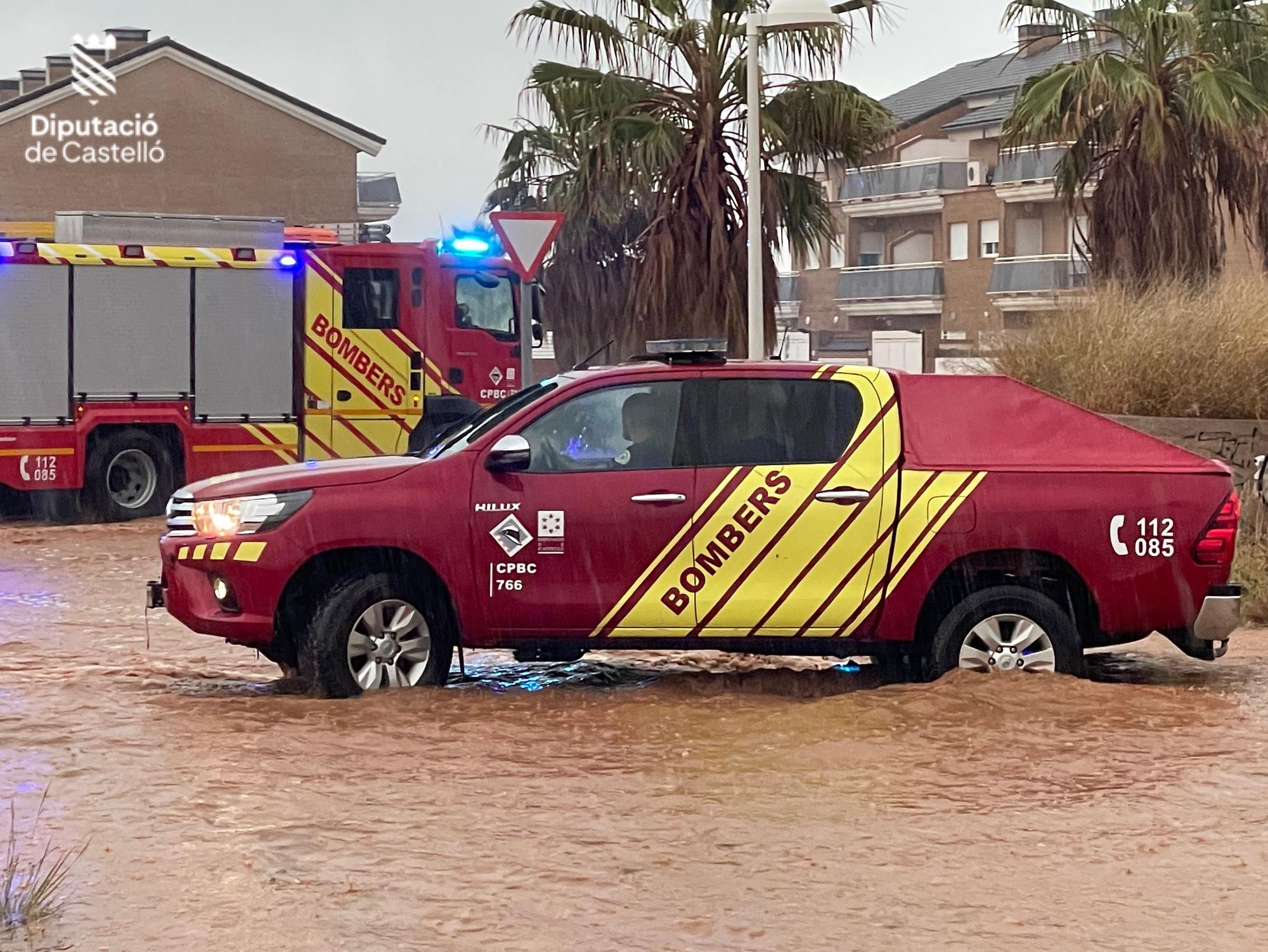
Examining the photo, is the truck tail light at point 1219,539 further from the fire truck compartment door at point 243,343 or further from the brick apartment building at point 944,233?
the brick apartment building at point 944,233

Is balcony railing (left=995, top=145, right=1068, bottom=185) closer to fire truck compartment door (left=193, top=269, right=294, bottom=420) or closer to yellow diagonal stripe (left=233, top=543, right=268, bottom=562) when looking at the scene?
fire truck compartment door (left=193, top=269, right=294, bottom=420)

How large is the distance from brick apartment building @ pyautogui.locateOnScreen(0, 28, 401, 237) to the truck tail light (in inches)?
1548

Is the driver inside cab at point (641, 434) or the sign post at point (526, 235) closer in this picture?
the driver inside cab at point (641, 434)

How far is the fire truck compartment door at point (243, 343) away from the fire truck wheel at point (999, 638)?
37.7 ft

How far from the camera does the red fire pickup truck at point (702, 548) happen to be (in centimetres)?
888

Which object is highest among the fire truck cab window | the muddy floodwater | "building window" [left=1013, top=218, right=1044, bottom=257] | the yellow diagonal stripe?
"building window" [left=1013, top=218, right=1044, bottom=257]

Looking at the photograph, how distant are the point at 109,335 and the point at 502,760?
11.9 metres

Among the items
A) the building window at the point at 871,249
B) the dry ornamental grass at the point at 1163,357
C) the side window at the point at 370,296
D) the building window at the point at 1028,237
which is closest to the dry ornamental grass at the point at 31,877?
the dry ornamental grass at the point at 1163,357

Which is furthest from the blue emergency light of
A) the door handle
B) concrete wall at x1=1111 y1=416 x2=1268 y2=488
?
the door handle

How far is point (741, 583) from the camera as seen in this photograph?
892cm

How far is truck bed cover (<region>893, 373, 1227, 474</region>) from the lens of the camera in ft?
29.6

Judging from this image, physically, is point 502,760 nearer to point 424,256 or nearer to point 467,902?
point 467,902

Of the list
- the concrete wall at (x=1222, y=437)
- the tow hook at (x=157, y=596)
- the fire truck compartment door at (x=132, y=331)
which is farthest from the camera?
the fire truck compartment door at (x=132, y=331)

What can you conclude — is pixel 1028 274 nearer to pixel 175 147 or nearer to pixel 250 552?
pixel 175 147
